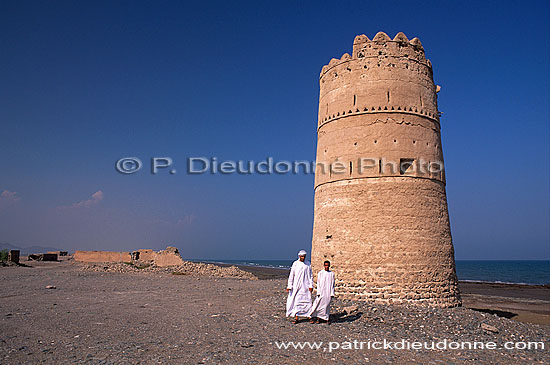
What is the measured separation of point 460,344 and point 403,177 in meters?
5.19

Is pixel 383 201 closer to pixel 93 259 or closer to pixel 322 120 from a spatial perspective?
pixel 322 120

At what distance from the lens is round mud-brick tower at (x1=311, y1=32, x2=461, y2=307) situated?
11.0m

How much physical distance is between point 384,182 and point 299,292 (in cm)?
446

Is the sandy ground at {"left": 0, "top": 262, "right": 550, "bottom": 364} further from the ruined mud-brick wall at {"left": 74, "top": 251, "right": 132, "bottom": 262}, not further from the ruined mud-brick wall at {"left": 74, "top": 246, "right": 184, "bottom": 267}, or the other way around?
the ruined mud-brick wall at {"left": 74, "top": 251, "right": 132, "bottom": 262}

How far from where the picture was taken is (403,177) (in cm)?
1139

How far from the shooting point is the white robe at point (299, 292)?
8672 millimetres

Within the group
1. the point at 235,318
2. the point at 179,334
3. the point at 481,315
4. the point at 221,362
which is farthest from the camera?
the point at 481,315

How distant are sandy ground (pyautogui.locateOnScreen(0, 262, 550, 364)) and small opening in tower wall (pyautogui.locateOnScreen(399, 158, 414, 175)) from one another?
3858mm

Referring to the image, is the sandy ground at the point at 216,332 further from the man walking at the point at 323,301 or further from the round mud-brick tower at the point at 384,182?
the round mud-brick tower at the point at 384,182

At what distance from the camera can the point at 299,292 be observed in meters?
8.73

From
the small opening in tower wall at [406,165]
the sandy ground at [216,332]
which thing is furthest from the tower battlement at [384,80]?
the sandy ground at [216,332]

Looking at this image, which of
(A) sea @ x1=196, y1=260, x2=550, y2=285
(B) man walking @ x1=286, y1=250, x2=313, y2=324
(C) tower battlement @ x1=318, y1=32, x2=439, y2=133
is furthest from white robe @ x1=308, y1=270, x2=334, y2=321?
(A) sea @ x1=196, y1=260, x2=550, y2=285

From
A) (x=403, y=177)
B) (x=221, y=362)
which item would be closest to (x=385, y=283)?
(x=403, y=177)

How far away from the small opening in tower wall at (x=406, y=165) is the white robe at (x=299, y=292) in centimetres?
465
